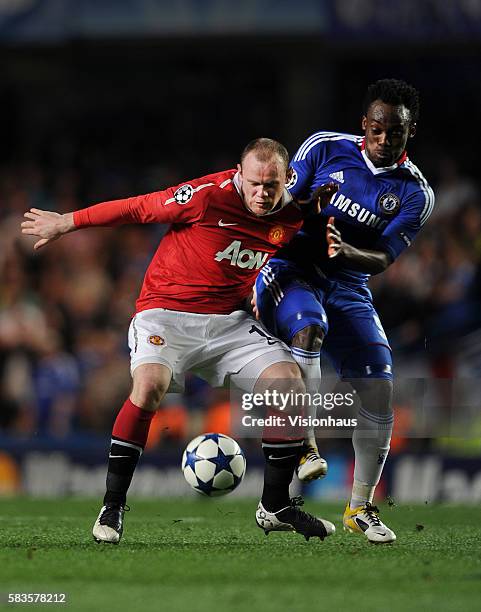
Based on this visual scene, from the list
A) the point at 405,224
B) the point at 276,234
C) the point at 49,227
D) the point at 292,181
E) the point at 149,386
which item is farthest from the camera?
the point at 405,224

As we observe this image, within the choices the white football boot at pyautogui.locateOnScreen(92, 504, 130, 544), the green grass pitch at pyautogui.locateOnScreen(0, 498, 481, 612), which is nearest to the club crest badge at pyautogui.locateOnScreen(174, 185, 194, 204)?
the white football boot at pyautogui.locateOnScreen(92, 504, 130, 544)

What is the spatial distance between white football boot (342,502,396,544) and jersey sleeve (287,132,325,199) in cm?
184

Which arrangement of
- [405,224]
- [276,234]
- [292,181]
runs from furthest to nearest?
[405,224] < [292,181] < [276,234]

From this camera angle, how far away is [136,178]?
17266 millimetres

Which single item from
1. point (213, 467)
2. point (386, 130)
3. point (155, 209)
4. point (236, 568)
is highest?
point (386, 130)

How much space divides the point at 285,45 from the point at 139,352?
1067 centimetres

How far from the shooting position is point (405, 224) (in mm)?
7332

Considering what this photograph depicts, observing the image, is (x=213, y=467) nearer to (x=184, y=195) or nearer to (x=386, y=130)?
(x=184, y=195)

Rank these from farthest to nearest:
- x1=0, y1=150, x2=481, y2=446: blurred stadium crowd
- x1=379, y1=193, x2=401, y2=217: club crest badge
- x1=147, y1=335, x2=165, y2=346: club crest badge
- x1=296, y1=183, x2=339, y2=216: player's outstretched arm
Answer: x1=0, y1=150, x2=481, y2=446: blurred stadium crowd, x1=379, y1=193, x2=401, y2=217: club crest badge, x1=296, y1=183, x2=339, y2=216: player's outstretched arm, x1=147, y1=335, x2=165, y2=346: club crest badge

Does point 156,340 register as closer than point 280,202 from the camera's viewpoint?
Yes

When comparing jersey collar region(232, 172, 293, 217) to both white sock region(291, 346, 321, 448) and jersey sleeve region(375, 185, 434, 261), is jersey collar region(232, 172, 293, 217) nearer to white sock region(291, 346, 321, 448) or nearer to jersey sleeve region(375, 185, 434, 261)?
jersey sleeve region(375, 185, 434, 261)

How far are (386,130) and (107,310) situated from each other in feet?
27.2

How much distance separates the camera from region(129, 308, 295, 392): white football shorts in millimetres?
6793

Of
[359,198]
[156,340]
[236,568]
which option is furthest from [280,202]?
[236,568]
